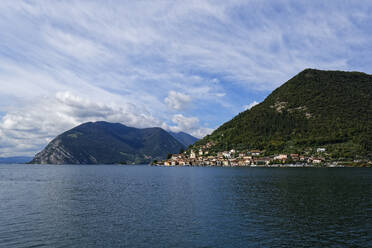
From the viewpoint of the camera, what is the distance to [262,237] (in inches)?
1374

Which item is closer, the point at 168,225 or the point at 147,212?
the point at 168,225

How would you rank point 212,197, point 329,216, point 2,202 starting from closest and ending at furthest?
point 329,216
point 2,202
point 212,197

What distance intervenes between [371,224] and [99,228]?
124ft

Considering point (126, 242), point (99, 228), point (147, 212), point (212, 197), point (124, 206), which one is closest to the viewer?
point (126, 242)

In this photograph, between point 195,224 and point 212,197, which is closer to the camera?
point 195,224

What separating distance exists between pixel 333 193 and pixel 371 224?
31056mm

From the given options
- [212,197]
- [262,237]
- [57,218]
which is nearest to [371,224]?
[262,237]

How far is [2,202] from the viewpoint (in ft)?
195

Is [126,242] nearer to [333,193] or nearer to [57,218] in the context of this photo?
[57,218]

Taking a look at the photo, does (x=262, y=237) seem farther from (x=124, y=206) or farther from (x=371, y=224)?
(x=124, y=206)

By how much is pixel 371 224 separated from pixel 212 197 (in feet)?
107

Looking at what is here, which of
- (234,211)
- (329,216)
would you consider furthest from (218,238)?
(329,216)

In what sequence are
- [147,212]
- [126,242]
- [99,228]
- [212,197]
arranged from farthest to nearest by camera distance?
1. [212,197]
2. [147,212]
3. [99,228]
4. [126,242]

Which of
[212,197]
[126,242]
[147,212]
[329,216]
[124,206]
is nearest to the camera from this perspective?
[126,242]
